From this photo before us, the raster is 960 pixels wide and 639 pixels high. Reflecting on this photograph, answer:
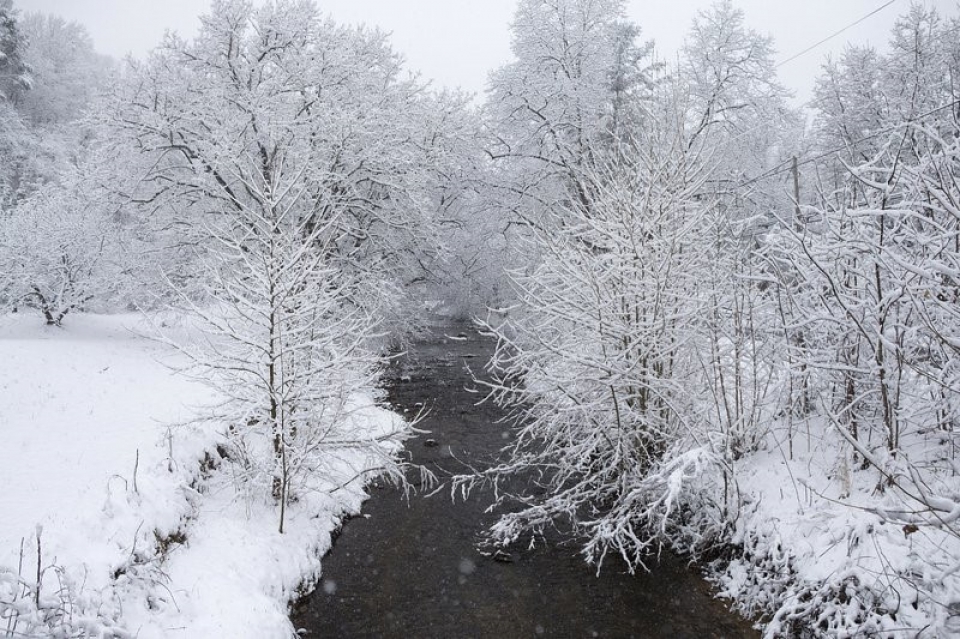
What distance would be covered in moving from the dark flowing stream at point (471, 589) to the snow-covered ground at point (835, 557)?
71 cm

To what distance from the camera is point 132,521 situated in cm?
617

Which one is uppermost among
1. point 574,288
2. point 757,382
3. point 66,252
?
point 574,288

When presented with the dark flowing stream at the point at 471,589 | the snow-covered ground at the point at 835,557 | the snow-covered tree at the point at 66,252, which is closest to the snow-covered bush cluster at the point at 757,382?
the snow-covered ground at the point at 835,557

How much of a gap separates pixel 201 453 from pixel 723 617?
7781mm

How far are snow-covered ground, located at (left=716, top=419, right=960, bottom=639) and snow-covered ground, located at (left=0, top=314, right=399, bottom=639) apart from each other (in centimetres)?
572

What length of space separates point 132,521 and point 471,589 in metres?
4.27

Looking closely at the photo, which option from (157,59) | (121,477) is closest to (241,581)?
(121,477)

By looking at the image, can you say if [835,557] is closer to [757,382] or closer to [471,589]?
[757,382]

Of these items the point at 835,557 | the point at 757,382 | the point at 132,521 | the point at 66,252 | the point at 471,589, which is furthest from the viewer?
the point at 66,252

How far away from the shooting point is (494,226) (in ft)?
64.4

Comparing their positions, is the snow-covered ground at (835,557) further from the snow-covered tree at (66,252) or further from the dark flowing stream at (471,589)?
the snow-covered tree at (66,252)

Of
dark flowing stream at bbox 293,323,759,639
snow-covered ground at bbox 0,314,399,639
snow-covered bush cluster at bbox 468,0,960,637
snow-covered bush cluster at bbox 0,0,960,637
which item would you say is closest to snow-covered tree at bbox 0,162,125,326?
snow-covered bush cluster at bbox 0,0,960,637

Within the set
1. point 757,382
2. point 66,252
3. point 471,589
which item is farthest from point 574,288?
point 66,252

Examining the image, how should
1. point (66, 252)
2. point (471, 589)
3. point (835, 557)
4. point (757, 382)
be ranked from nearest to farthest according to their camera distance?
point (835, 557) < point (471, 589) < point (757, 382) < point (66, 252)
